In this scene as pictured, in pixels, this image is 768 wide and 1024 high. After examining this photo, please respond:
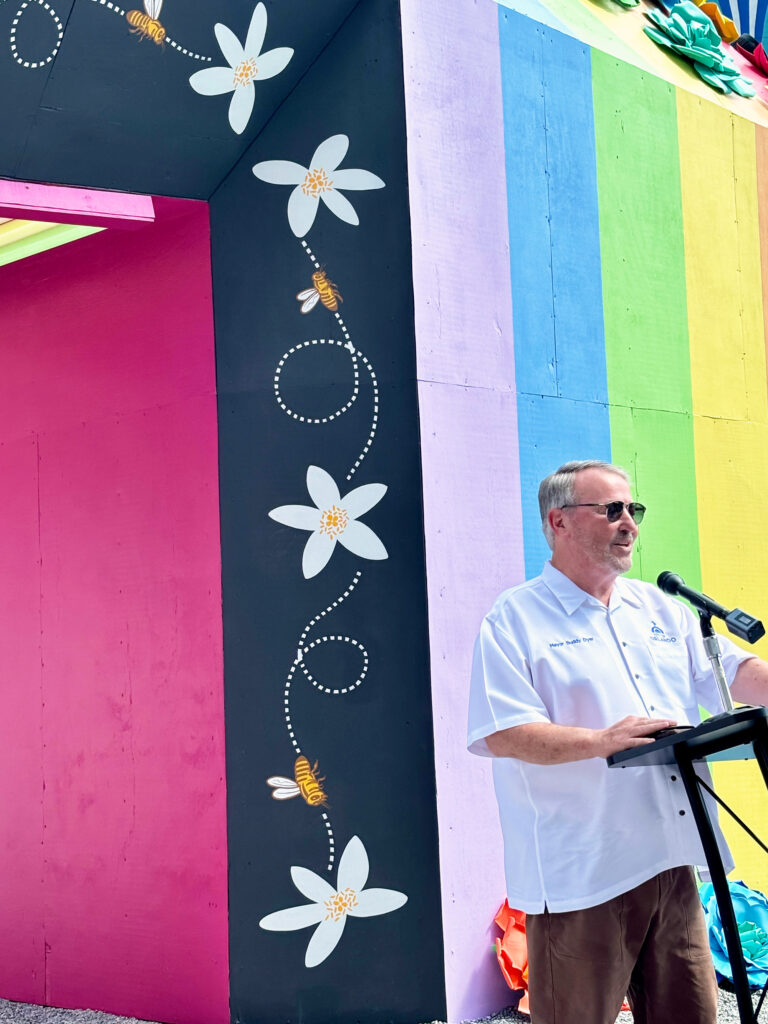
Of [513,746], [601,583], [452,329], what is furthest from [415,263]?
[513,746]

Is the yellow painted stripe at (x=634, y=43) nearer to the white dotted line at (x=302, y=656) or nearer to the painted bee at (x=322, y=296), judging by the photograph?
the painted bee at (x=322, y=296)

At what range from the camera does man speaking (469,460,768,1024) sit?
8.03ft

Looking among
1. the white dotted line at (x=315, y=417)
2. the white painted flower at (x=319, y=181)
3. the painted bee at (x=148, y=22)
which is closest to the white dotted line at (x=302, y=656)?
the white dotted line at (x=315, y=417)

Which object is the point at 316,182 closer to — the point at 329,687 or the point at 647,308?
the point at 647,308

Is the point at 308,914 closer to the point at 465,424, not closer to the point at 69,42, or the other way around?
the point at 465,424

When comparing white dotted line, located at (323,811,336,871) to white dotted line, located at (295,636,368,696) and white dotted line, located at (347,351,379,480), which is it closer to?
white dotted line, located at (295,636,368,696)

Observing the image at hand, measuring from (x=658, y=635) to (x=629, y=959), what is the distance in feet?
2.27

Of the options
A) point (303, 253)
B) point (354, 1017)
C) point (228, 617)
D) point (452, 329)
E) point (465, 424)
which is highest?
point (303, 253)

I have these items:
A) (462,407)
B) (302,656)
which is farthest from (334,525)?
(462,407)

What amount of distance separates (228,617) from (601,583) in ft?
5.52

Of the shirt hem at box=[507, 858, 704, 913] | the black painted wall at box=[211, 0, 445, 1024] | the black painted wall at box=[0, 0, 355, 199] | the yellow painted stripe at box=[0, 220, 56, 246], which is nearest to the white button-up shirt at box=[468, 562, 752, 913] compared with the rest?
the shirt hem at box=[507, 858, 704, 913]

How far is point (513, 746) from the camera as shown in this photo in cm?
245

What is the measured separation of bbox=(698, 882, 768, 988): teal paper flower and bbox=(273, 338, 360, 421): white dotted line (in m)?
2.08

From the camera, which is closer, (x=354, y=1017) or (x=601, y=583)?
(x=601, y=583)
